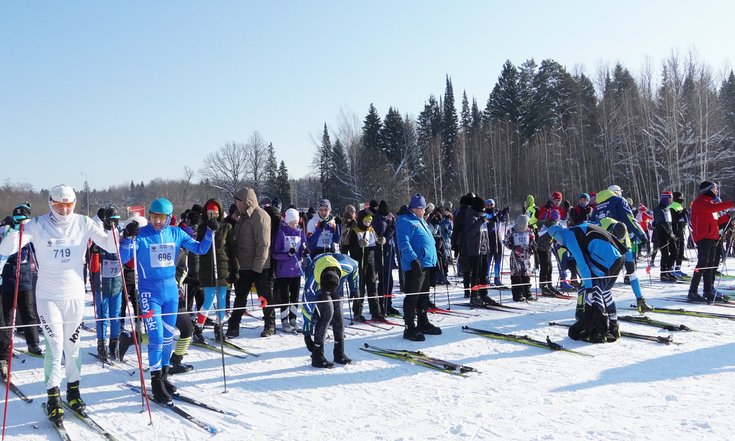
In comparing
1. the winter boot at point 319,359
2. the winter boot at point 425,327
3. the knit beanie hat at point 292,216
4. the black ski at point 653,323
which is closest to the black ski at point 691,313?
the black ski at point 653,323

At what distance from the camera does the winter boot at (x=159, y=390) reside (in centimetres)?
503

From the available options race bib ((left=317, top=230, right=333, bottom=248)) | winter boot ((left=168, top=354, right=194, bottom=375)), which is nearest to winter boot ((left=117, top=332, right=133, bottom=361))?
winter boot ((left=168, top=354, right=194, bottom=375))

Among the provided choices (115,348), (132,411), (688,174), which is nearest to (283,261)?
(115,348)

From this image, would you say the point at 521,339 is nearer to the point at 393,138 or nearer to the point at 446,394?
the point at 446,394

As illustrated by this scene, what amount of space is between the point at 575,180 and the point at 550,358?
40013mm

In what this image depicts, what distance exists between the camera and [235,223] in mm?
8109

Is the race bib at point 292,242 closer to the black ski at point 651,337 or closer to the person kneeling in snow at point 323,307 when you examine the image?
the person kneeling in snow at point 323,307

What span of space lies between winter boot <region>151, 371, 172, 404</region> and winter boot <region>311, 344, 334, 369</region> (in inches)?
67.3

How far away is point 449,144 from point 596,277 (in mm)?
50337

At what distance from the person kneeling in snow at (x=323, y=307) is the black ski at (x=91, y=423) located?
238 cm

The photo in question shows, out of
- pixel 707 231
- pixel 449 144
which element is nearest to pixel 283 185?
pixel 449 144

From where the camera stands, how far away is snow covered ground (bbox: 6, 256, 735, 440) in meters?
4.27

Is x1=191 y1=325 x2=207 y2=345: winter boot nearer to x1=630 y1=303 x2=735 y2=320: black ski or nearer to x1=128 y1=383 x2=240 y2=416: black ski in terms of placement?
x1=128 y1=383 x2=240 y2=416: black ski

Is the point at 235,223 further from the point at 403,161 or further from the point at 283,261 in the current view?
the point at 403,161
